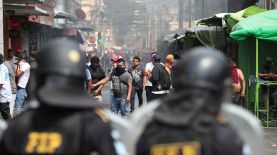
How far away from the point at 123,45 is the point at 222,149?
148 m

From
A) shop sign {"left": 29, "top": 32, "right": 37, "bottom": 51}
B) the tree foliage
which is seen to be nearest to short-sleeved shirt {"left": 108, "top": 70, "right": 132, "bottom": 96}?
shop sign {"left": 29, "top": 32, "right": 37, "bottom": 51}

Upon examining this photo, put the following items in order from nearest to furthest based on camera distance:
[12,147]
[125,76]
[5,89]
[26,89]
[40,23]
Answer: [12,147]
[5,89]
[125,76]
[26,89]
[40,23]

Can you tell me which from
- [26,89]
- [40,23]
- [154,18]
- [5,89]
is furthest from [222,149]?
[154,18]

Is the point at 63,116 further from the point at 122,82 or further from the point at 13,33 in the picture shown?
the point at 13,33

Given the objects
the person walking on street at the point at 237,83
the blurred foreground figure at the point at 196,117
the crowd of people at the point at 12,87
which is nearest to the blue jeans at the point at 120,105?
the crowd of people at the point at 12,87

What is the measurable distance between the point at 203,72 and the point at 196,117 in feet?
0.72

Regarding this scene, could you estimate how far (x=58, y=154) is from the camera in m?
3.39

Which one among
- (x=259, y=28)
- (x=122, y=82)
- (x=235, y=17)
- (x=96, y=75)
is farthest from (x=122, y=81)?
(x=235, y=17)

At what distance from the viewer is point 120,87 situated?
1390 cm

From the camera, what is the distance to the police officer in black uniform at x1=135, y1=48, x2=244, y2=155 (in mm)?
3322

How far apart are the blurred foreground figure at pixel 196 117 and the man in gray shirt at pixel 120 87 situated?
1032cm

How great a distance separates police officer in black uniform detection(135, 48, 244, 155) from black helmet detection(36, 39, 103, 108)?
0.37 m

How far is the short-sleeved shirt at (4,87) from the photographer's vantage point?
13.0 metres

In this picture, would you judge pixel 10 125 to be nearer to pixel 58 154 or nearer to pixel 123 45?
pixel 58 154
